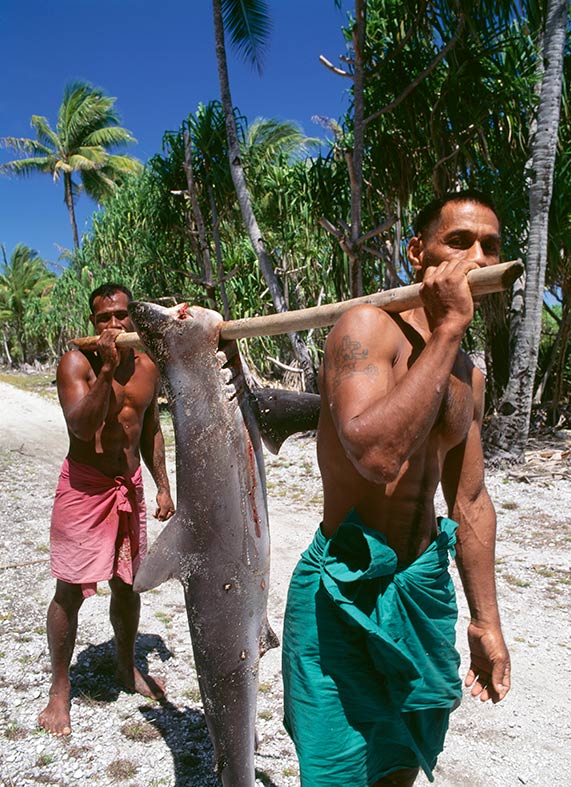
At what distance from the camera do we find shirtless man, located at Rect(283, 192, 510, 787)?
1430 mm

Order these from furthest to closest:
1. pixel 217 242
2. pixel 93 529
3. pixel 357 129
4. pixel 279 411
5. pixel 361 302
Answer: pixel 217 242 < pixel 357 129 < pixel 93 529 < pixel 279 411 < pixel 361 302

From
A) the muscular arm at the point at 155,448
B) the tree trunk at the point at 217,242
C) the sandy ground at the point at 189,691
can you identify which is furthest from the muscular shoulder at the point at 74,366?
the tree trunk at the point at 217,242

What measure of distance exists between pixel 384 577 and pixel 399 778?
61 centimetres

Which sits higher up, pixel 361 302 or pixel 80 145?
pixel 80 145

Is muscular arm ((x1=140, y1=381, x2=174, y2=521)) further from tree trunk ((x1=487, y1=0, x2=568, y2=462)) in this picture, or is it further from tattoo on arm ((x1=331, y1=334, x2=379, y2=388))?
tree trunk ((x1=487, y1=0, x2=568, y2=462))

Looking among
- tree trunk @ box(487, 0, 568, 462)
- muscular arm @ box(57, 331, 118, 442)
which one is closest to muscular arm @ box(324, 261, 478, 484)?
muscular arm @ box(57, 331, 118, 442)

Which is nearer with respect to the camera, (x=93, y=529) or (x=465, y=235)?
(x=465, y=235)

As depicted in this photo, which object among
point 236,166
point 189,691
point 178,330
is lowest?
point 189,691

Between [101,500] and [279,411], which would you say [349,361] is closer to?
[279,411]

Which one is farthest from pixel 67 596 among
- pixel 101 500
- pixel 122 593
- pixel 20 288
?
pixel 20 288

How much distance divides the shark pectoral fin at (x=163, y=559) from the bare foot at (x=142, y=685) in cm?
164

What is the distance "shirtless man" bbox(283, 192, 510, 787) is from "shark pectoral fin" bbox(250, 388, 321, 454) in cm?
23

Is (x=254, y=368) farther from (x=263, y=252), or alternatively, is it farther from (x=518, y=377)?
(x=518, y=377)

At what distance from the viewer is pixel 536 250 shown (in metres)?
6.85
